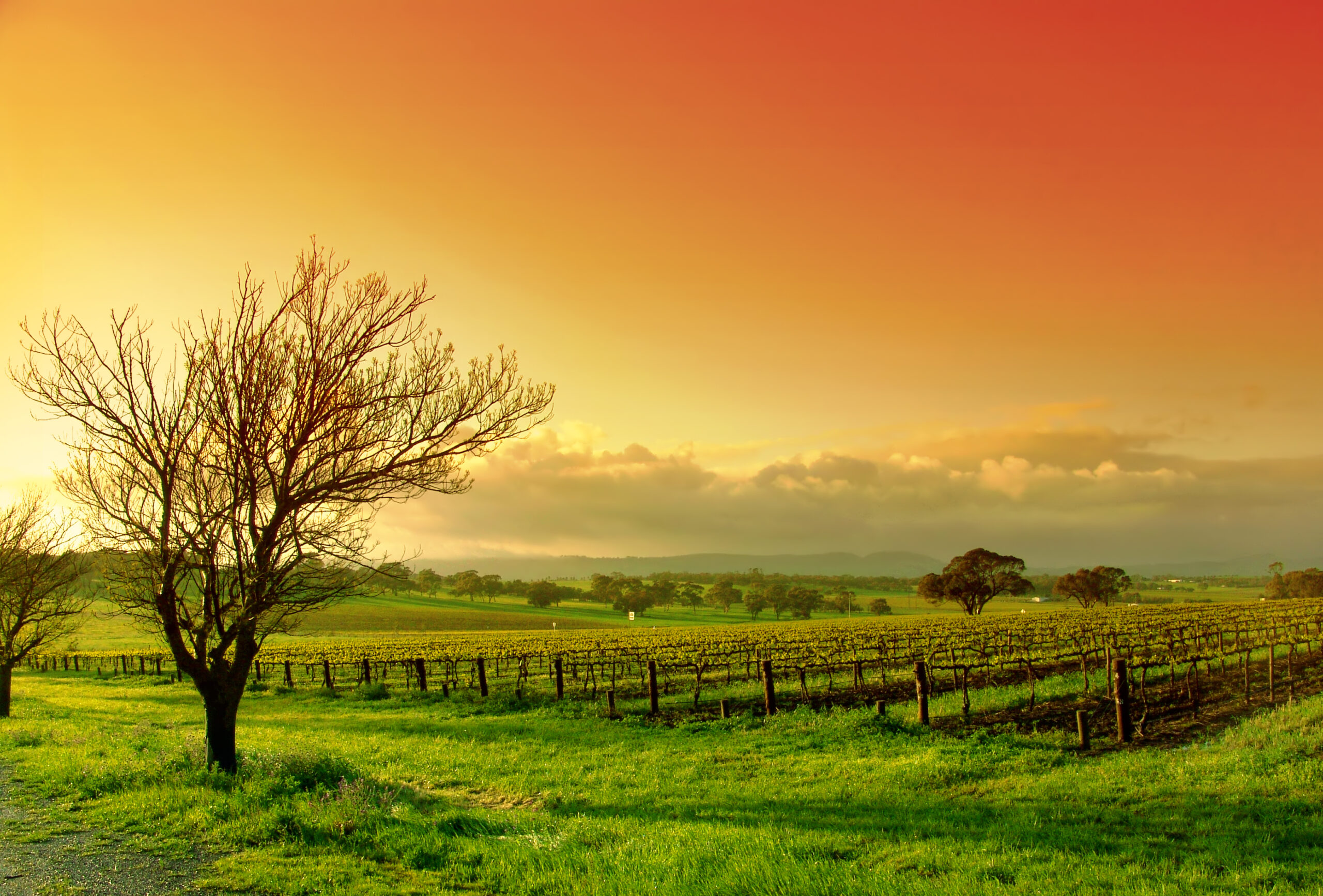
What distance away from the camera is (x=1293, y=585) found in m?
131

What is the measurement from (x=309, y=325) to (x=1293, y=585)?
17380 cm

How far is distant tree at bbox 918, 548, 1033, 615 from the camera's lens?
11000cm

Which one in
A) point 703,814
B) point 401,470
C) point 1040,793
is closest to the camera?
point 703,814

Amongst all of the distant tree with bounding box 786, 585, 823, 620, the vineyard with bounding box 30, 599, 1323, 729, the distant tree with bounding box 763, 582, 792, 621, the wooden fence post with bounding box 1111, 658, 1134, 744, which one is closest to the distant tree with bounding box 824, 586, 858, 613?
the distant tree with bounding box 786, 585, 823, 620

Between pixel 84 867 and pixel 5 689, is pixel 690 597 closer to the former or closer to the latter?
pixel 5 689

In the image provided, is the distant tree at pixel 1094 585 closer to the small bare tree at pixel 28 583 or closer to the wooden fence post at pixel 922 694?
the wooden fence post at pixel 922 694

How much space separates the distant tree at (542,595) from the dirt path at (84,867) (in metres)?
161

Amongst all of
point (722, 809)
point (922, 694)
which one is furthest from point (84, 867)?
point (922, 694)

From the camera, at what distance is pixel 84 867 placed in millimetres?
7742

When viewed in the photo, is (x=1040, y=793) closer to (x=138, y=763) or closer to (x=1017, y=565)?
(x=138, y=763)

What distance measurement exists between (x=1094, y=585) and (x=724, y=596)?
84.1 meters

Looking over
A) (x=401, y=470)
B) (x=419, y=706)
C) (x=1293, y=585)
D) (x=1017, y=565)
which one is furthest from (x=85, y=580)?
(x=1293, y=585)

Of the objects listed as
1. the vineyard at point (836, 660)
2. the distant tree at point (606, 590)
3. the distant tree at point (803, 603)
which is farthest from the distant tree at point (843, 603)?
the vineyard at point (836, 660)

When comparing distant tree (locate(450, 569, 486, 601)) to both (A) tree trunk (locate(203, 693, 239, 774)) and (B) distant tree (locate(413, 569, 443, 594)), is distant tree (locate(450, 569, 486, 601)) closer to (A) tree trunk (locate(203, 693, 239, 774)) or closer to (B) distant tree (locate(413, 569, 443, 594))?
(B) distant tree (locate(413, 569, 443, 594))
